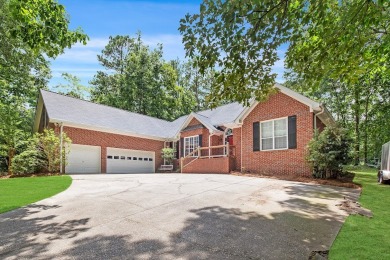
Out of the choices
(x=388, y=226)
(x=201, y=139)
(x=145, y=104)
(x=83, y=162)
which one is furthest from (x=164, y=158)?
(x=388, y=226)

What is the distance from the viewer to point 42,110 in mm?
21266

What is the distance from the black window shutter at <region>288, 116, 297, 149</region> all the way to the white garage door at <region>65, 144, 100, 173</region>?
14.3m

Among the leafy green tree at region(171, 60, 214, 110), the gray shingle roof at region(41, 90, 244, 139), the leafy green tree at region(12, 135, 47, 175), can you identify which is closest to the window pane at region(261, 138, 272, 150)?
the gray shingle roof at region(41, 90, 244, 139)

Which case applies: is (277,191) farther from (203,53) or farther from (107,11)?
(107,11)

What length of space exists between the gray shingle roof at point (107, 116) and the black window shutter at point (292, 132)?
5.22 metres

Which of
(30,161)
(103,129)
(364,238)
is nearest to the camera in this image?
(364,238)

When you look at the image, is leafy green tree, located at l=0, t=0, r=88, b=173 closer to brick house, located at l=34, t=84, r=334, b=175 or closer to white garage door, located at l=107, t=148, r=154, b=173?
brick house, located at l=34, t=84, r=334, b=175

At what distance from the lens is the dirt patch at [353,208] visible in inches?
241

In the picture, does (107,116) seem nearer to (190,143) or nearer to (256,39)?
(190,143)

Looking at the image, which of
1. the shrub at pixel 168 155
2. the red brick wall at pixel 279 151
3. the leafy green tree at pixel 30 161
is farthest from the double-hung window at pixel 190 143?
the leafy green tree at pixel 30 161

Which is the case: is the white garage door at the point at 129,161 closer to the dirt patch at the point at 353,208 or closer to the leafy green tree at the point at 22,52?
the leafy green tree at the point at 22,52

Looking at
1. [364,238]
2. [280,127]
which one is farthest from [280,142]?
[364,238]

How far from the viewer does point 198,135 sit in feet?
70.4

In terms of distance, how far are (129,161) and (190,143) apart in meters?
5.63
